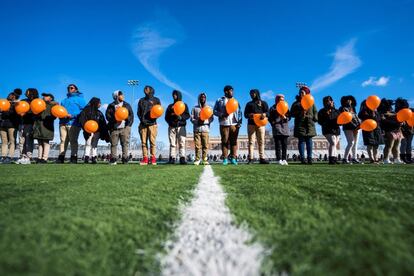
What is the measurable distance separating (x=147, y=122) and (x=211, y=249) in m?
7.37

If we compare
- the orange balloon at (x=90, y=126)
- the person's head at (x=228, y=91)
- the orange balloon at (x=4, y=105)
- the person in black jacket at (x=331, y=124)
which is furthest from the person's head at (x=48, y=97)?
the person in black jacket at (x=331, y=124)

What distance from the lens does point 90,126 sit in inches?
332

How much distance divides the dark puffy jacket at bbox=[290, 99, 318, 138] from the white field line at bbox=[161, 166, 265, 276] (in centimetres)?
717

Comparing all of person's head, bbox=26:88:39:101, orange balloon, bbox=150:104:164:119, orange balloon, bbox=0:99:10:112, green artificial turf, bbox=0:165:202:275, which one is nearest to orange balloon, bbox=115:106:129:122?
orange balloon, bbox=150:104:164:119

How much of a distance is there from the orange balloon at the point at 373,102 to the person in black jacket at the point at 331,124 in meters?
1.07

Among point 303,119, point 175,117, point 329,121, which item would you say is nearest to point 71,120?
point 175,117

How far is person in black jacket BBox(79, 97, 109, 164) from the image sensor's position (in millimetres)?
8695

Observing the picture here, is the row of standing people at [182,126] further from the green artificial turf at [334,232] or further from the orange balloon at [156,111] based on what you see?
the green artificial turf at [334,232]

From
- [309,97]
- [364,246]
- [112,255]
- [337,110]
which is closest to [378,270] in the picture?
[364,246]

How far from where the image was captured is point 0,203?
6.04ft

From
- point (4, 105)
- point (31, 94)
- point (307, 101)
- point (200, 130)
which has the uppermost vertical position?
point (31, 94)

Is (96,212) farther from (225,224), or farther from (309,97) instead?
(309,97)

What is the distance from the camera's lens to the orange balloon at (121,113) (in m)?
8.03

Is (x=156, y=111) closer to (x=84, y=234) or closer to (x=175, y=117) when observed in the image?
(x=175, y=117)
